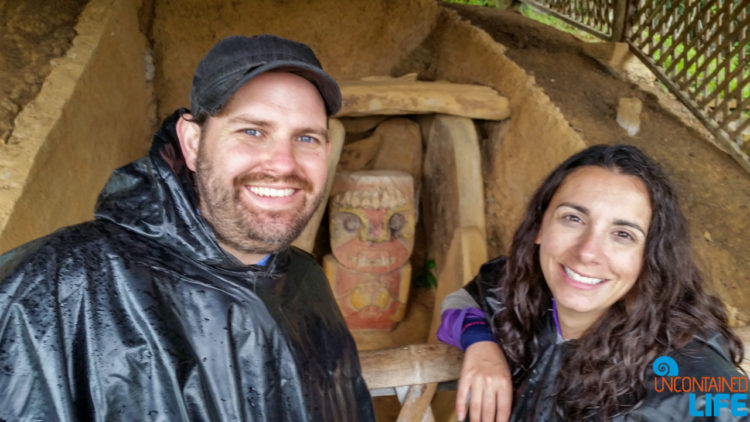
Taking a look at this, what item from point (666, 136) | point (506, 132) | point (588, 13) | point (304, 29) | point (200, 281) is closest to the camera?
point (200, 281)

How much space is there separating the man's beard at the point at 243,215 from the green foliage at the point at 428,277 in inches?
105

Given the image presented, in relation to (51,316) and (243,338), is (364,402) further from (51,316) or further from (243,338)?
(51,316)

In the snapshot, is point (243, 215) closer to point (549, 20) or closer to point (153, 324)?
point (153, 324)

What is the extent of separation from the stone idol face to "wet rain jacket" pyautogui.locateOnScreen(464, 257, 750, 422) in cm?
170

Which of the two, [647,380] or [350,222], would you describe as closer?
[647,380]

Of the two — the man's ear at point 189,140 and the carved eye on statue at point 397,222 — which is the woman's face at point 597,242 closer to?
the man's ear at point 189,140

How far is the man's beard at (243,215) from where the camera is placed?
48.3 inches

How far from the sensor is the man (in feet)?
3.23

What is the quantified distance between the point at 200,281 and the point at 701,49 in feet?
12.0

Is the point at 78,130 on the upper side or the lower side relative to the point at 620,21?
lower

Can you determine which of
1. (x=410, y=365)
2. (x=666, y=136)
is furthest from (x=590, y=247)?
(x=666, y=136)

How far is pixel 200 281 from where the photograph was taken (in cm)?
117

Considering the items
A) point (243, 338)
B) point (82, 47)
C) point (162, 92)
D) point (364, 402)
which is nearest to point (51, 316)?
point (243, 338)

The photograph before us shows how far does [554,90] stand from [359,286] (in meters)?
1.78
